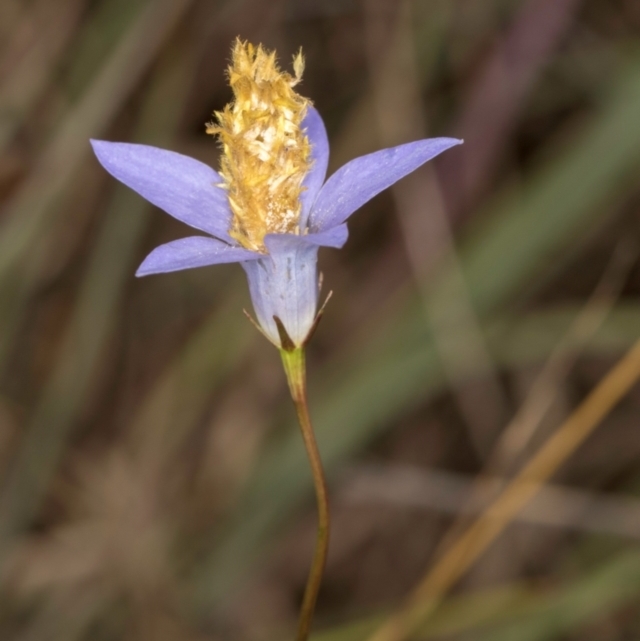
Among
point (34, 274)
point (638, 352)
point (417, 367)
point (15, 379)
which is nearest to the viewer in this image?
point (638, 352)

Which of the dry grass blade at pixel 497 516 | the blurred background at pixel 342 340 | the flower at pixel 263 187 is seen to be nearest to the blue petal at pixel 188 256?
the flower at pixel 263 187

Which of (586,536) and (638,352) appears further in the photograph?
(586,536)

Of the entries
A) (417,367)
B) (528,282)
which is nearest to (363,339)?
(417,367)

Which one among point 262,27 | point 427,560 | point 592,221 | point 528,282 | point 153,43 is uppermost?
point 262,27

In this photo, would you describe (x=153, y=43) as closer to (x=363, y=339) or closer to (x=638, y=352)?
(x=363, y=339)

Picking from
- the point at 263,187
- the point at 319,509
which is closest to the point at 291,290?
the point at 263,187

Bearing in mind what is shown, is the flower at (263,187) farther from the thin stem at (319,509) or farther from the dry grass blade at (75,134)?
the dry grass blade at (75,134)
